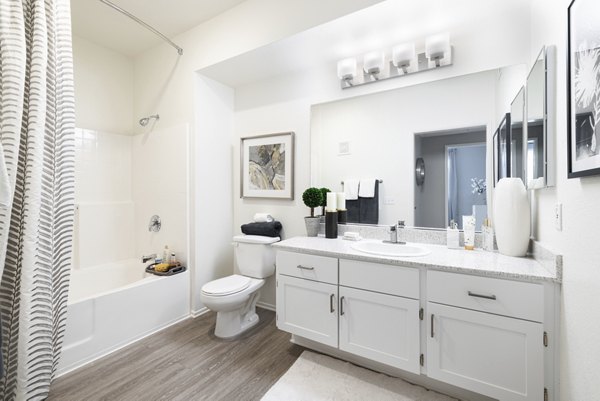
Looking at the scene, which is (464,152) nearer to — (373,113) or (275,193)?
(373,113)

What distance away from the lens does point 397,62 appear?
76.0 inches

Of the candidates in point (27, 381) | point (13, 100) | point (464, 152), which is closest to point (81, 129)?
point (13, 100)

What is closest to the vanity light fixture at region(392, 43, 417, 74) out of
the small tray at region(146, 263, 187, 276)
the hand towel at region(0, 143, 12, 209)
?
the hand towel at region(0, 143, 12, 209)

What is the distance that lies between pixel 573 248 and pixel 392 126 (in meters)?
1.32

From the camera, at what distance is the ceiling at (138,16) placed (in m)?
2.20

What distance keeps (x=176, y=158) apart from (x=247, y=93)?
1.00m

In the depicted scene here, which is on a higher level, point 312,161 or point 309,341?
point 312,161

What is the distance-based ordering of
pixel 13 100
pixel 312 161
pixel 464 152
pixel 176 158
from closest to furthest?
1. pixel 13 100
2. pixel 464 152
3. pixel 312 161
4. pixel 176 158

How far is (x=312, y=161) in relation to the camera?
2.43 meters

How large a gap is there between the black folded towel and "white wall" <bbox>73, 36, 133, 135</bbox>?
1.90 meters

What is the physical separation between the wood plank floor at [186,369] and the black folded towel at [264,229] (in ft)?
2.72

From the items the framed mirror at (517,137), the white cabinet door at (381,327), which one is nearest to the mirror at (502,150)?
the framed mirror at (517,137)

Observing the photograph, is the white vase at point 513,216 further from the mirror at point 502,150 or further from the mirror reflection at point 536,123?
the mirror at point 502,150

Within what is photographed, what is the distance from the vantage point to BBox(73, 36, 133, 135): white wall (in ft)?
8.75
